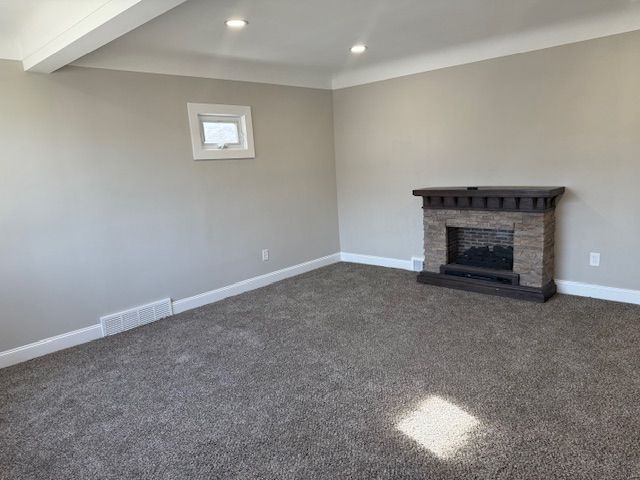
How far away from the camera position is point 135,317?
369 centimetres

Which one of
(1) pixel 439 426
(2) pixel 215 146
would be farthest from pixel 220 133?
(1) pixel 439 426

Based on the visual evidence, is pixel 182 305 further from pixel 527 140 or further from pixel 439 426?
pixel 527 140

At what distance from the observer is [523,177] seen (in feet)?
13.1

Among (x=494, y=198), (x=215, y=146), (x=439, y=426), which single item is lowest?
(x=439, y=426)

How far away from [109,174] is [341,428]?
2.71 meters

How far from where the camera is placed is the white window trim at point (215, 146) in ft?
12.9

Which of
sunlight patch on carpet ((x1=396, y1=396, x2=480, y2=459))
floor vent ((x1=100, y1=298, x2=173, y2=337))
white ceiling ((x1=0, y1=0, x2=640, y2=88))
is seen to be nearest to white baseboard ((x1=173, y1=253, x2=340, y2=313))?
floor vent ((x1=100, y1=298, x2=173, y2=337))

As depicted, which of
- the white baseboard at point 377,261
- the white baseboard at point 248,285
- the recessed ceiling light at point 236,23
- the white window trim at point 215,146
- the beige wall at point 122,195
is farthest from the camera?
the white baseboard at point 377,261

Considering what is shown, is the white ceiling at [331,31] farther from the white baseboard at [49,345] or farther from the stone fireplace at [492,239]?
the white baseboard at [49,345]

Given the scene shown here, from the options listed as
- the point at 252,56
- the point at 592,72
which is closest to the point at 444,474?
the point at 592,72

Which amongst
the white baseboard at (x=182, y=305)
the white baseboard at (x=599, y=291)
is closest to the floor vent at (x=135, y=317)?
the white baseboard at (x=182, y=305)

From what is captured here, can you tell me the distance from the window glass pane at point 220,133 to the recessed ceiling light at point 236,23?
1234mm

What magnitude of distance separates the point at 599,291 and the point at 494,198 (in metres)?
1.21

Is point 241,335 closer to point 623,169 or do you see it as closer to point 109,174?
point 109,174
